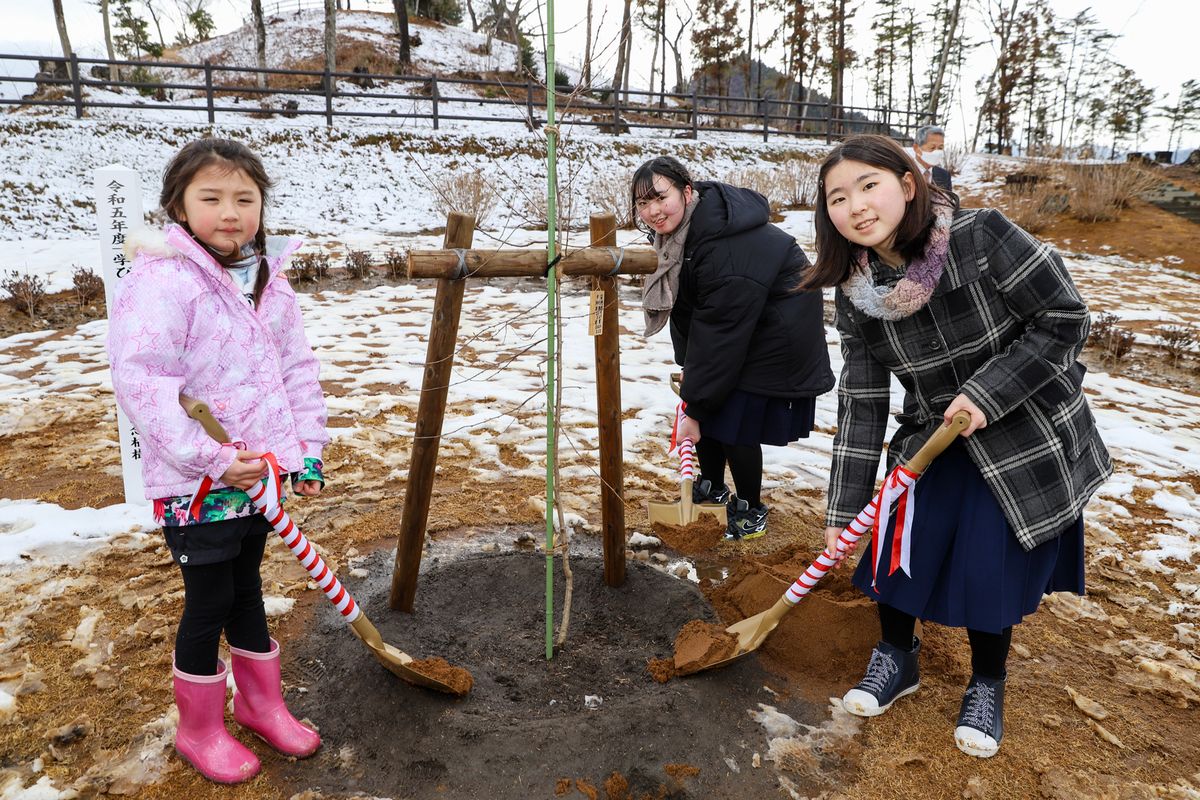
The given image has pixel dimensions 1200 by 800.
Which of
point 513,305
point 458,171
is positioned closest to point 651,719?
point 513,305

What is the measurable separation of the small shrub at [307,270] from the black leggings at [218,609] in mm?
A: 7143

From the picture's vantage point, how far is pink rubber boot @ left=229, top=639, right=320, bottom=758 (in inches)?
83.6

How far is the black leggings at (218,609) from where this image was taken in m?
1.93

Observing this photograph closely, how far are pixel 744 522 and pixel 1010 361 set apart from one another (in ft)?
5.82

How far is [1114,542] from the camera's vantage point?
3.59m

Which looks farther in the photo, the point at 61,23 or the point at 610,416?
the point at 61,23

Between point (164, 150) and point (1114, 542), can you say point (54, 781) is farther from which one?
point (164, 150)

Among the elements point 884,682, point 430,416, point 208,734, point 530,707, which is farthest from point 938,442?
point 208,734

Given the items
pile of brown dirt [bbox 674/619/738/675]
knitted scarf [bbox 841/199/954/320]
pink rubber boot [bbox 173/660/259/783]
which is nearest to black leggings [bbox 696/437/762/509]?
pile of brown dirt [bbox 674/619/738/675]

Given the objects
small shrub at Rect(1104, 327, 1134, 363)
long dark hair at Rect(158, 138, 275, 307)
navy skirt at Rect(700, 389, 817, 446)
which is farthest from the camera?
small shrub at Rect(1104, 327, 1134, 363)

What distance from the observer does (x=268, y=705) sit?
2146mm

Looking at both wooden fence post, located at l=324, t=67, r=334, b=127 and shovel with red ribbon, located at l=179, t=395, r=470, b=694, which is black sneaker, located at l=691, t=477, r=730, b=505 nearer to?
shovel with red ribbon, located at l=179, t=395, r=470, b=694

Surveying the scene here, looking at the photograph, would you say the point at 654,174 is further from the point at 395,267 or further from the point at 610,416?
the point at 395,267

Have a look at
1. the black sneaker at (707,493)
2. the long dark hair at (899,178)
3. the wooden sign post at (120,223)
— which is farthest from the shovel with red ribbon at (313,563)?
the wooden sign post at (120,223)
